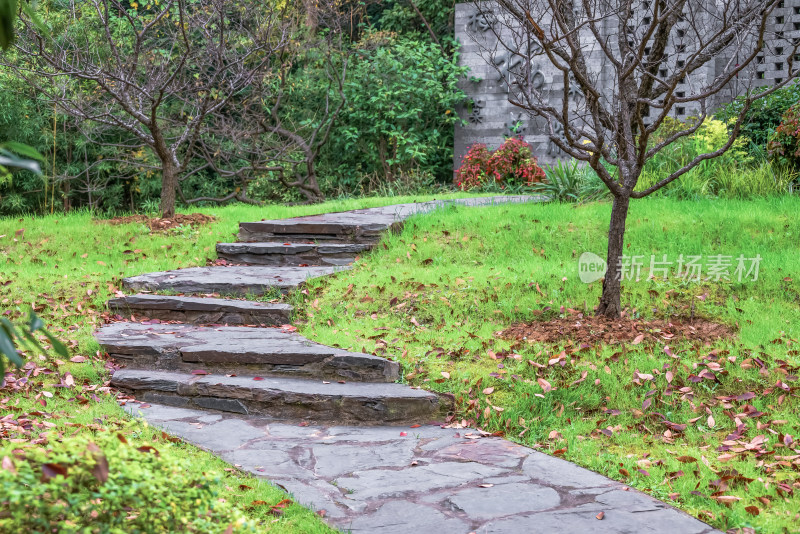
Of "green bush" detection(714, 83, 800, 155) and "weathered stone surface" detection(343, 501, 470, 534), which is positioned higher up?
"green bush" detection(714, 83, 800, 155)

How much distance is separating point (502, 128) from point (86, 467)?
11.3 meters

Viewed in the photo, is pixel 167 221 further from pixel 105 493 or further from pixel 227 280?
pixel 105 493

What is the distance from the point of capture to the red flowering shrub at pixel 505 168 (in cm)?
994

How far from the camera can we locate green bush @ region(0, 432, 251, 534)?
1600mm

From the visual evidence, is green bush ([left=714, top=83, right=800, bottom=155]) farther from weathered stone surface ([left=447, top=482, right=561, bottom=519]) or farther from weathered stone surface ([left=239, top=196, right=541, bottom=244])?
weathered stone surface ([left=447, top=482, right=561, bottom=519])

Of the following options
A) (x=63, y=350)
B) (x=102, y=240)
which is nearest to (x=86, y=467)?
(x=63, y=350)

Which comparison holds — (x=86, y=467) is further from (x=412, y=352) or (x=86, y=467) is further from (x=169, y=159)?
(x=169, y=159)

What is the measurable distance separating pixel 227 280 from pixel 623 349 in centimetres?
317

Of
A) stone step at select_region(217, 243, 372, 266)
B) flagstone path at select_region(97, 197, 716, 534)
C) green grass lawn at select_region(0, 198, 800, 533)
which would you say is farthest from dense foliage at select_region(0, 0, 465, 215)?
flagstone path at select_region(97, 197, 716, 534)

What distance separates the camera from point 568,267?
227 inches

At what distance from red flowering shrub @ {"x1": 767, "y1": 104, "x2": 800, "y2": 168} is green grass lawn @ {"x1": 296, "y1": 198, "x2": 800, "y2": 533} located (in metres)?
0.94

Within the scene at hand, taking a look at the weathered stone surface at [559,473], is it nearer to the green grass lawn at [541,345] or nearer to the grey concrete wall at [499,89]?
the green grass lawn at [541,345]

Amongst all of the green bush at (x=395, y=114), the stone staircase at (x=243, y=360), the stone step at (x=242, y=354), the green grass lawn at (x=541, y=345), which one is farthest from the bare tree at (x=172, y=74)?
the stone step at (x=242, y=354)

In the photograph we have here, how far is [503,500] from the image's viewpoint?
2883 mm
